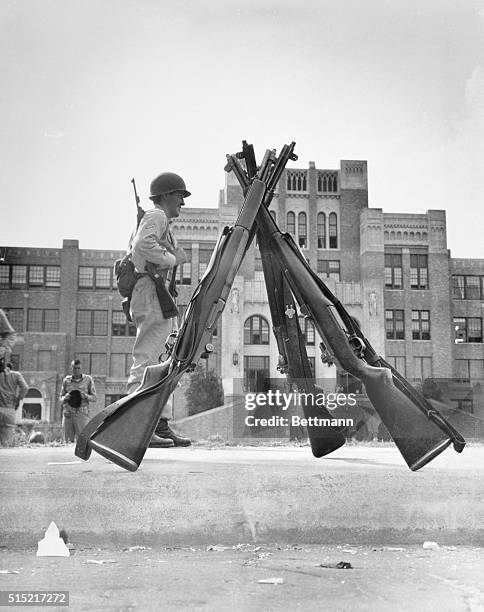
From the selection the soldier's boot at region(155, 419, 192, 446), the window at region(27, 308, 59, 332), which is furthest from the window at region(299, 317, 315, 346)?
the window at region(27, 308, 59, 332)

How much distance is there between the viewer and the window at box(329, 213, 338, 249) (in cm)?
345

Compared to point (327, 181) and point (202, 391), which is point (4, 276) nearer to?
point (202, 391)

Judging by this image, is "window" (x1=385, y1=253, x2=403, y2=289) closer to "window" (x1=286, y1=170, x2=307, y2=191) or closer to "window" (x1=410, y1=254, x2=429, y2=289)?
"window" (x1=410, y1=254, x2=429, y2=289)

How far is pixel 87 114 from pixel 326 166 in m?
1.10

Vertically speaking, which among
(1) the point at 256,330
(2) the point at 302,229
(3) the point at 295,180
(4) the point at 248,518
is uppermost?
(3) the point at 295,180

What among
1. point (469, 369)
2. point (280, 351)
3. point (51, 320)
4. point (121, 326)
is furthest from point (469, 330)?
point (51, 320)

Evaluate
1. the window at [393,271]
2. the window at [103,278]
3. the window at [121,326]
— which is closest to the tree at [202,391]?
the window at [121,326]

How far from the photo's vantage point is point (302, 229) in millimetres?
2994

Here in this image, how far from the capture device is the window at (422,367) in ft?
8.99

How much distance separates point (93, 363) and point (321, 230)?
53.6 inches

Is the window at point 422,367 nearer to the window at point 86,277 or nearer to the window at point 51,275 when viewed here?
the window at point 86,277

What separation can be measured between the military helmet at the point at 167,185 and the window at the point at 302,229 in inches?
19.6

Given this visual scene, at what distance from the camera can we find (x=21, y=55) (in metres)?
2.94

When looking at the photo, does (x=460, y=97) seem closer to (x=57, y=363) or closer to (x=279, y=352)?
(x=279, y=352)
